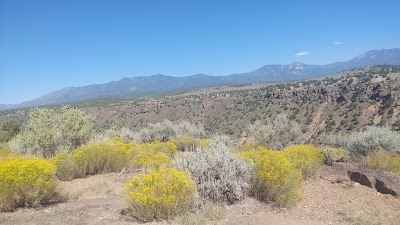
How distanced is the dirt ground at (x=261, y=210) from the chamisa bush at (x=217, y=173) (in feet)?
1.36

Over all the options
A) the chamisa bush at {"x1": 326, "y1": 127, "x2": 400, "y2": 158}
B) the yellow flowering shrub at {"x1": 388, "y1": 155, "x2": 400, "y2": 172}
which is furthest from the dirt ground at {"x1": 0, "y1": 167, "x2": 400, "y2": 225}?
the chamisa bush at {"x1": 326, "y1": 127, "x2": 400, "y2": 158}

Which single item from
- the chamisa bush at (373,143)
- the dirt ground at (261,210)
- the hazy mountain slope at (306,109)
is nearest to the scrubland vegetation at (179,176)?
the dirt ground at (261,210)

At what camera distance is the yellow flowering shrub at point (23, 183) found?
7.57m

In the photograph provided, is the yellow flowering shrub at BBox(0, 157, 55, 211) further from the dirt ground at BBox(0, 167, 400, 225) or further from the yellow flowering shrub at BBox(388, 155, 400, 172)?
the yellow flowering shrub at BBox(388, 155, 400, 172)

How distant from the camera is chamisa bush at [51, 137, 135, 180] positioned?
11.9 metres

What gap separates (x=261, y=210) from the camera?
8312mm

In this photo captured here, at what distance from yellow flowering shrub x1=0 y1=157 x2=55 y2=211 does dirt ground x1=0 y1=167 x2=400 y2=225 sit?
27cm

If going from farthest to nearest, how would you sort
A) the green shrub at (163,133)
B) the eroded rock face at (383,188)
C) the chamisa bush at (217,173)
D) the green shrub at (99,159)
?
the green shrub at (163,133)
the green shrub at (99,159)
the eroded rock face at (383,188)
the chamisa bush at (217,173)

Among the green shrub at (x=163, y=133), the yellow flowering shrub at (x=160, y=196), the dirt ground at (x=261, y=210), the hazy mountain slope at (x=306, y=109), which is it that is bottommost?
the hazy mountain slope at (x=306, y=109)

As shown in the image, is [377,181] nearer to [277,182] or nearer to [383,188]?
[383,188]

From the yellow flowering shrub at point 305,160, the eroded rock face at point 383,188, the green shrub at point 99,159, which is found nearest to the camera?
the eroded rock face at point 383,188

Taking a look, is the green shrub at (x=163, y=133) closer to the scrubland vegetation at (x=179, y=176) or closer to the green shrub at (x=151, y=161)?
the scrubland vegetation at (x=179, y=176)

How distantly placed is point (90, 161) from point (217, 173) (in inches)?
234

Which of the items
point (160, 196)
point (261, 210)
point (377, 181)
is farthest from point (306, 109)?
point (160, 196)
